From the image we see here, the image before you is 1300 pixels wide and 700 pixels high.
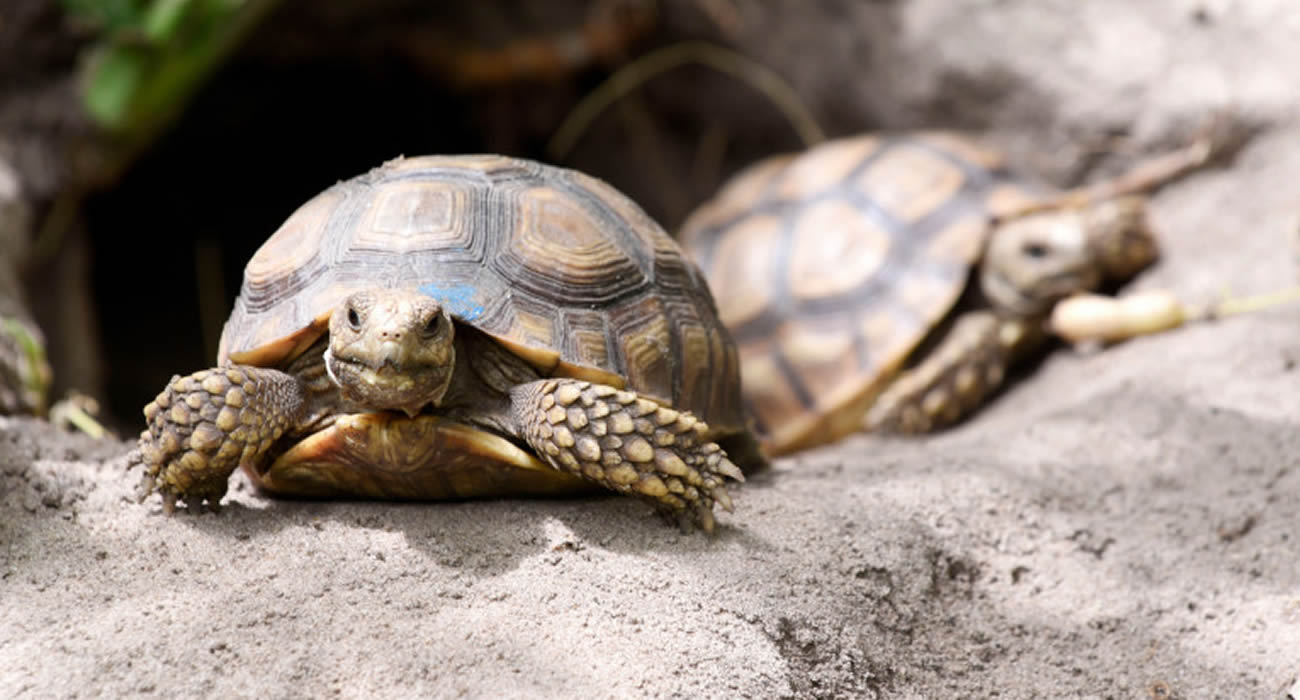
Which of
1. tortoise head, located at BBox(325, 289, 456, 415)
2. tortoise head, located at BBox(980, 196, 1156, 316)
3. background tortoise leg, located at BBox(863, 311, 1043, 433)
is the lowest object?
background tortoise leg, located at BBox(863, 311, 1043, 433)

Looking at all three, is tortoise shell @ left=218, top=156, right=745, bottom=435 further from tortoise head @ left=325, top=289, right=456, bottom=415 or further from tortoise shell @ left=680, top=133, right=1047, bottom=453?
tortoise shell @ left=680, top=133, right=1047, bottom=453

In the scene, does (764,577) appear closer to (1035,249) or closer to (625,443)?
→ (625,443)

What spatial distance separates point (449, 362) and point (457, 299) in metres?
0.17

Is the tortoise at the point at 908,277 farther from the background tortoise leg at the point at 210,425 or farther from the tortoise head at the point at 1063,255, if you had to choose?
the background tortoise leg at the point at 210,425

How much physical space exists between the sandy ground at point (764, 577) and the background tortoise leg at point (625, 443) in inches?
5.0

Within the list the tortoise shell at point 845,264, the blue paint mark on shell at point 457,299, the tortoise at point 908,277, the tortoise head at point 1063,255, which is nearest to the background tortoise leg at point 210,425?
the blue paint mark on shell at point 457,299

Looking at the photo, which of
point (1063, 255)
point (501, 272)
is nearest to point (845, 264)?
point (1063, 255)

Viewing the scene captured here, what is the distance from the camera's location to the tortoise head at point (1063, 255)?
14.4 feet

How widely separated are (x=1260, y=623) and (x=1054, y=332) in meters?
2.30

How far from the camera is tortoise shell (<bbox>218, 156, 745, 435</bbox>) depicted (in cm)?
234

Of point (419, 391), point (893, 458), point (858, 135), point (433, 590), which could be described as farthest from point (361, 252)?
point (858, 135)

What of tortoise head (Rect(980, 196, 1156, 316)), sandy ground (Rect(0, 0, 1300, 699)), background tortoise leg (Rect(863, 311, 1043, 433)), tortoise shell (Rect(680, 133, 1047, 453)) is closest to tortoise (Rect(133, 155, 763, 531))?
sandy ground (Rect(0, 0, 1300, 699))

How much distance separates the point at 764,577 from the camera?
7.23 ft

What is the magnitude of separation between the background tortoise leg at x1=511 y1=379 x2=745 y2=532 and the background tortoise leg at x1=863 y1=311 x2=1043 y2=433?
80.2 inches
